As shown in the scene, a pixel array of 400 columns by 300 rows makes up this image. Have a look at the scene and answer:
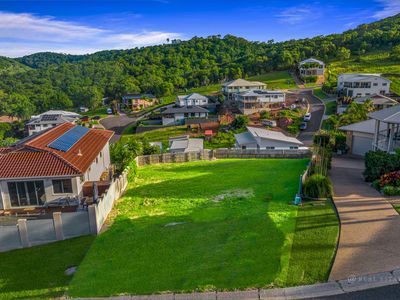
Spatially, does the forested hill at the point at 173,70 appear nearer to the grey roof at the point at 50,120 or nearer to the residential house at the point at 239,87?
the residential house at the point at 239,87

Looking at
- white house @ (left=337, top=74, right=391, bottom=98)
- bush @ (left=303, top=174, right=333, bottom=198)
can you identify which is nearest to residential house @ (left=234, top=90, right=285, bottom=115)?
white house @ (left=337, top=74, right=391, bottom=98)

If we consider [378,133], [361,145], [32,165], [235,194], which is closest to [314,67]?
[361,145]

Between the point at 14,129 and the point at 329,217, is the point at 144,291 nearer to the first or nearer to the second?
the point at 329,217

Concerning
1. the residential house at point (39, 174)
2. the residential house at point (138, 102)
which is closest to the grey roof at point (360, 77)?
the residential house at point (138, 102)

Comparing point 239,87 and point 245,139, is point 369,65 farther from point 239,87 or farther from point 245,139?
point 245,139

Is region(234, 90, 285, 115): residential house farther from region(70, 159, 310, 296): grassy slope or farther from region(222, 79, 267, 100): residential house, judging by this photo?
region(70, 159, 310, 296): grassy slope
